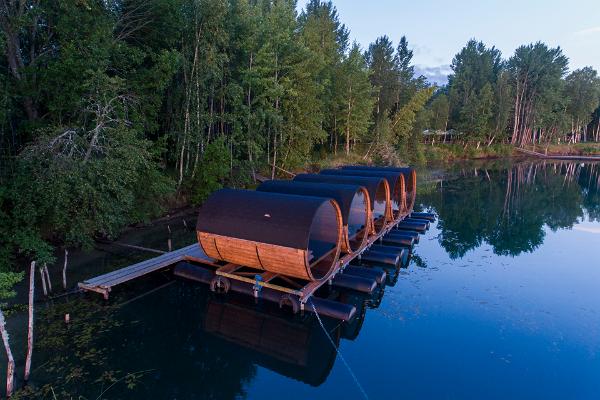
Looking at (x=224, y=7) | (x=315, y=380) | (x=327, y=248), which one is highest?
(x=224, y=7)

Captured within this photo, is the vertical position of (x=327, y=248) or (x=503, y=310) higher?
(x=327, y=248)

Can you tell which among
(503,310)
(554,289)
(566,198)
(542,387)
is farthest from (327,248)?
(566,198)

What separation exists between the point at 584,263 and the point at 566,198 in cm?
2539

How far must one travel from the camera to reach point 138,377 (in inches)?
416

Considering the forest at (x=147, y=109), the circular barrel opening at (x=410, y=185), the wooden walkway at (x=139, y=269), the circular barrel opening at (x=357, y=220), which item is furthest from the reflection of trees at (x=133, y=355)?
the circular barrel opening at (x=410, y=185)

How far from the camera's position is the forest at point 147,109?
51.1 feet

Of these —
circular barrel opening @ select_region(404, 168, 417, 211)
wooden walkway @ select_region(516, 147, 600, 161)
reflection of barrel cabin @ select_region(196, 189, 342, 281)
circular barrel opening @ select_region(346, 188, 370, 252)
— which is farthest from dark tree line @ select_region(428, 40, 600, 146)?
reflection of barrel cabin @ select_region(196, 189, 342, 281)

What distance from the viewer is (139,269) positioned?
52.5ft

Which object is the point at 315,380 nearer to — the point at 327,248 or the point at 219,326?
the point at 219,326

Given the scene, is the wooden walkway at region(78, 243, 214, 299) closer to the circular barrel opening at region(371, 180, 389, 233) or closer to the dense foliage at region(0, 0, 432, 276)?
the dense foliage at region(0, 0, 432, 276)

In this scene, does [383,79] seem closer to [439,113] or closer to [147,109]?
[439,113]

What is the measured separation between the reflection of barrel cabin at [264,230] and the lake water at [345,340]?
1.94 meters

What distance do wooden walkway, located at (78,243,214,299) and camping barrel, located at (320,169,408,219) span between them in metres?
11.0

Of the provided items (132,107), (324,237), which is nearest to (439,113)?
(324,237)
